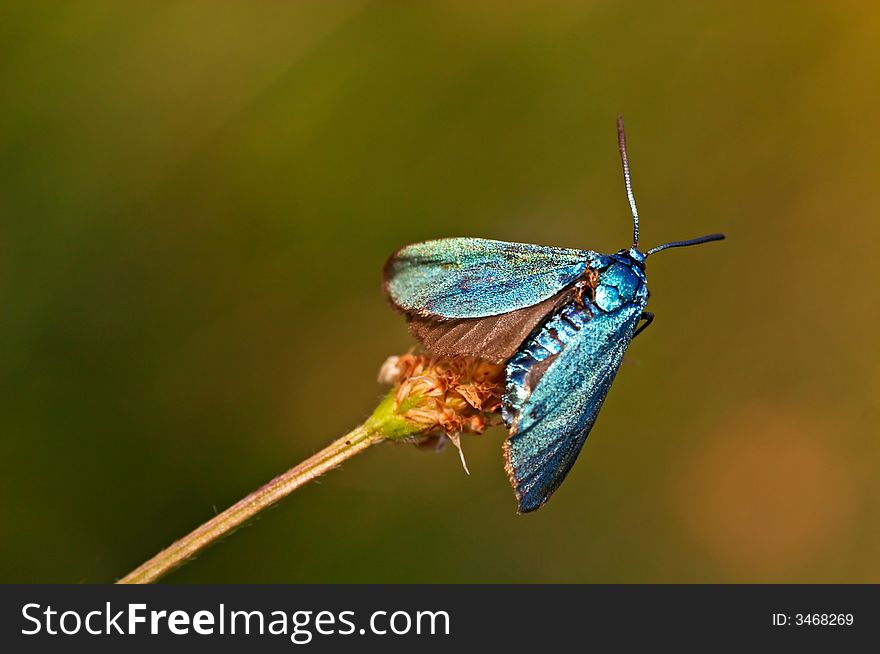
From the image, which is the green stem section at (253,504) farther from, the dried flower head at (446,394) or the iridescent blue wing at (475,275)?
the iridescent blue wing at (475,275)

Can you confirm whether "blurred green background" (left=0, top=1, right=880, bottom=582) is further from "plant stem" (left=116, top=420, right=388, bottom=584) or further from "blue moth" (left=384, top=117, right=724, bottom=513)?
"plant stem" (left=116, top=420, right=388, bottom=584)

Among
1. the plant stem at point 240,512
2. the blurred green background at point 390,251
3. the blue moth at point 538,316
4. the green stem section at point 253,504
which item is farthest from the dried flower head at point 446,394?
the blurred green background at point 390,251

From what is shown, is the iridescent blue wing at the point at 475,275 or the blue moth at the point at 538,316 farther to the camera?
the iridescent blue wing at the point at 475,275

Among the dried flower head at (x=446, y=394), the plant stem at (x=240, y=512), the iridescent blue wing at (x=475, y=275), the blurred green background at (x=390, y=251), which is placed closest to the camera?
the plant stem at (x=240, y=512)

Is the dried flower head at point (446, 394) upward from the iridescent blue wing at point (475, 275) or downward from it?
downward

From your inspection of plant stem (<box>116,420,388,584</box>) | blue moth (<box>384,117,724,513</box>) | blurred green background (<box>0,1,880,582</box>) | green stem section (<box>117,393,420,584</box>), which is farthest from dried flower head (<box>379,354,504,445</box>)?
blurred green background (<box>0,1,880,582</box>)

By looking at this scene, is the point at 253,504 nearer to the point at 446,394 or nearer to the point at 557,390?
the point at 446,394

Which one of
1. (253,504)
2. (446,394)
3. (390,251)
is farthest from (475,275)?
(390,251)
